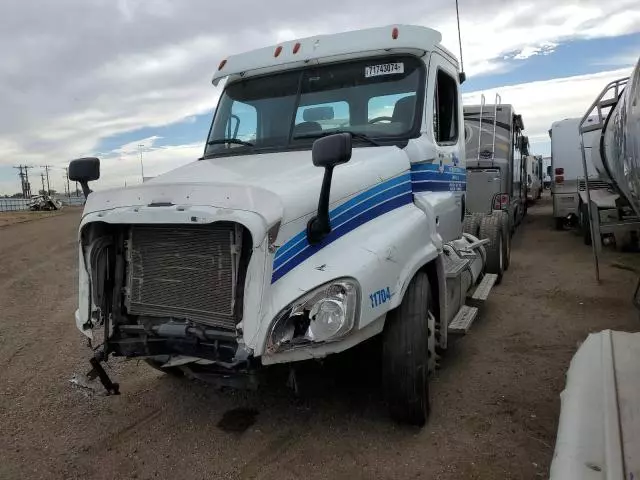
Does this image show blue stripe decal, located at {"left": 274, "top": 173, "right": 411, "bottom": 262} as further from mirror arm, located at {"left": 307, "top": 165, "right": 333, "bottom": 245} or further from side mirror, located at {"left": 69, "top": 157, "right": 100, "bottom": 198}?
side mirror, located at {"left": 69, "top": 157, "right": 100, "bottom": 198}

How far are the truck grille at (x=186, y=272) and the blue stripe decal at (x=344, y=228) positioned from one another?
12.1 inches

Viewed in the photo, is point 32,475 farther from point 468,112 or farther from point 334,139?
point 468,112

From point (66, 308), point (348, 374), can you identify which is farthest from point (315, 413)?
point (66, 308)

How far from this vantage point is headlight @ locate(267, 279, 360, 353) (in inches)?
119

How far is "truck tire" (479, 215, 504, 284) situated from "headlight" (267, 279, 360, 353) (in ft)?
19.1

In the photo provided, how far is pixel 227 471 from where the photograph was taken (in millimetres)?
3410

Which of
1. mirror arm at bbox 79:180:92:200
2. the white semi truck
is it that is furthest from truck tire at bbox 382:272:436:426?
mirror arm at bbox 79:180:92:200

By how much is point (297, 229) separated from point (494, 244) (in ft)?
19.4

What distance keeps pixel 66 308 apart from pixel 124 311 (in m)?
4.41

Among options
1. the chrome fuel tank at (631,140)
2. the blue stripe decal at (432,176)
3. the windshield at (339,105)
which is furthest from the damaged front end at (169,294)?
the chrome fuel tank at (631,140)

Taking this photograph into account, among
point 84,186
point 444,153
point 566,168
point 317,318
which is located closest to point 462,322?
point 444,153

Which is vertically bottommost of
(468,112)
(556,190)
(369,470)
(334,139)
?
(369,470)

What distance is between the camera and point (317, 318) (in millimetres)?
3016

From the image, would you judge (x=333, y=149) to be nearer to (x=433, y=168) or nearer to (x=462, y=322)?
(x=433, y=168)
